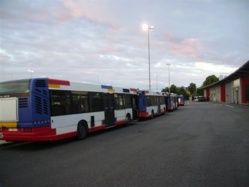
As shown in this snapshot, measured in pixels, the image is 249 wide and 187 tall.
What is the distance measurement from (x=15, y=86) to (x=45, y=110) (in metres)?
1.54

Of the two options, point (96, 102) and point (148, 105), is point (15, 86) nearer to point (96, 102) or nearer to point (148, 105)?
point (96, 102)

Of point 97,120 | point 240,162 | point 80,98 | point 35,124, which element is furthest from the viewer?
point 97,120

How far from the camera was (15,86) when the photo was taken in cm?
1128

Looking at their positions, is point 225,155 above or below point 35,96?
below

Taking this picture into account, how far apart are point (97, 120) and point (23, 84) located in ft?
17.4

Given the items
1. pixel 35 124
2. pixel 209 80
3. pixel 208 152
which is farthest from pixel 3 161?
pixel 209 80

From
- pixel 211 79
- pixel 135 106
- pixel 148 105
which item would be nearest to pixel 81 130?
pixel 135 106

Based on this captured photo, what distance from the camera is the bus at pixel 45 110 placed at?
10836 millimetres

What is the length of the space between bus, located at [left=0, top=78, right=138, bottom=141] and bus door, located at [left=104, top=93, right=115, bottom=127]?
1.58m

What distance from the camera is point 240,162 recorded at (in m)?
7.65

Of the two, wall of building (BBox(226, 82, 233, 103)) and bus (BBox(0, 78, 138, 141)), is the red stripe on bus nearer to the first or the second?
bus (BBox(0, 78, 138, 141))

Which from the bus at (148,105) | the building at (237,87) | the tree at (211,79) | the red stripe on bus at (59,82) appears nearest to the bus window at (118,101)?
the bus at (148,105)

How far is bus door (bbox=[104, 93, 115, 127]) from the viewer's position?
55.1 feet

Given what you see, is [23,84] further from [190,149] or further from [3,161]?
[190,149]
